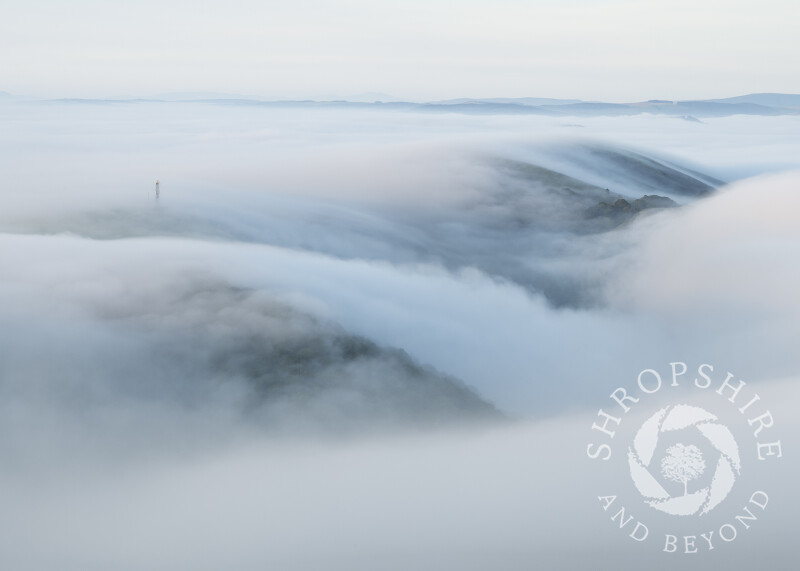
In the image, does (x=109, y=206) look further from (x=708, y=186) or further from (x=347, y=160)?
(x=708, y=186)

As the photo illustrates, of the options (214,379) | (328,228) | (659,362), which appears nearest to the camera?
(214,379)

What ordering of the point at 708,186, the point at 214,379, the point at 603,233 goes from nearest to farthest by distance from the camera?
1. the point at 214,379
2. the point at 603,233
3. the point at 708,186

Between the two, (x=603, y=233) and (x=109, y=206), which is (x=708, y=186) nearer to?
(x=603, y=233)

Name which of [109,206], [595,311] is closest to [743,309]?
[595,311]

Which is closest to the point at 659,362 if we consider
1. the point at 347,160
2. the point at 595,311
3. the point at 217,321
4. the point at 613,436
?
the point at 595,311

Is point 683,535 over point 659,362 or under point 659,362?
over

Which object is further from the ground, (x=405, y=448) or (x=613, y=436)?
(x=613, y=436)

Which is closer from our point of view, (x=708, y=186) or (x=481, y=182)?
(x=481, y=182)

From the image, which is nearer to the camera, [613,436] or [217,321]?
[613,436]

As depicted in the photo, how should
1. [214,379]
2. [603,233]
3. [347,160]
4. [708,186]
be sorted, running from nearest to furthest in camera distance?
[214,379] → [603,233] → [708,186] → [347,160]
